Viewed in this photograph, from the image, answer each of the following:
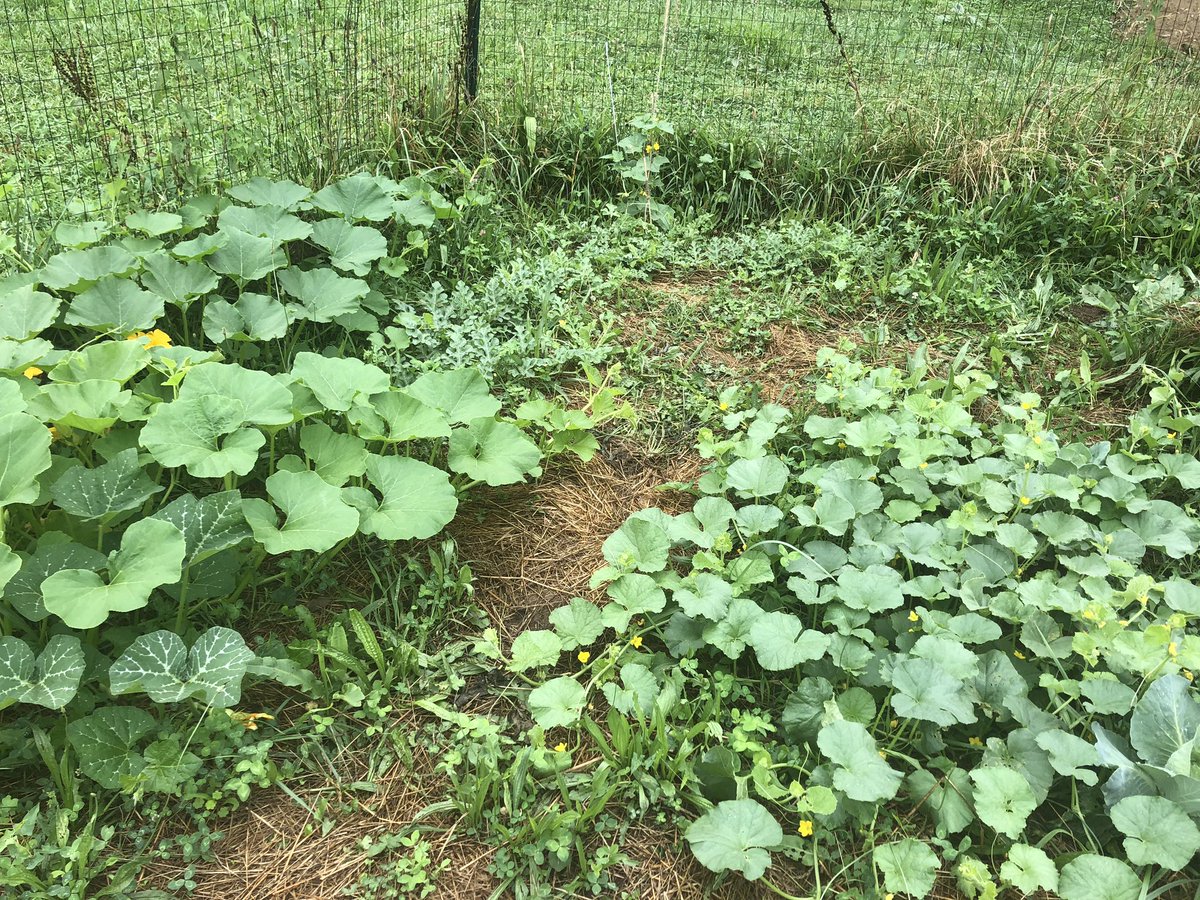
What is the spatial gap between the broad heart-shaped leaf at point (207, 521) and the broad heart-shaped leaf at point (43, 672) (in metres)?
0.27

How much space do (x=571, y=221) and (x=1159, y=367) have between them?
231 centimetres

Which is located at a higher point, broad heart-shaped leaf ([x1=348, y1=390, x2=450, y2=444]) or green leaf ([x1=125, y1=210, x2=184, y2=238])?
green leaf ([x1=125, y1=210, x2=184, y2=238])

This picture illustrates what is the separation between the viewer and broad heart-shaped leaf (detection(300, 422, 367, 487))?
6.67ft

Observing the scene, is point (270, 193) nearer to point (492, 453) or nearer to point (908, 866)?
point (492, 453)

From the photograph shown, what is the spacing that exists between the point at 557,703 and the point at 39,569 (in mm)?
1081

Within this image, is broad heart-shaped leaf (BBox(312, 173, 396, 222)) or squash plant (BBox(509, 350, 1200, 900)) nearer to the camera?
squash plant (BBox(509, 350, 1200, 900))

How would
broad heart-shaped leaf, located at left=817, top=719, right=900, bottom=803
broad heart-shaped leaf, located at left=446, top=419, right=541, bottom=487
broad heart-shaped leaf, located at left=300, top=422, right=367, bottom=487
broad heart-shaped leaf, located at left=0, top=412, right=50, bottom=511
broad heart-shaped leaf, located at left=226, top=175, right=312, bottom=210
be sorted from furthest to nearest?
broad heart-shaped leaf, located at left=226, top=175, right=312, bottom=210 < broad heart-shaped leaf, located at left=446, top=419, right=541, bottom=487 < broad heart-shaped leaf, located at left=300, top=422, right=367, bottom=487 < broad heart-shaped leaf, located at left=0, top=412, right=50, bottom=511 < broad heart-shaped leaf, located at left=817, top=719, right=900, bottom=803

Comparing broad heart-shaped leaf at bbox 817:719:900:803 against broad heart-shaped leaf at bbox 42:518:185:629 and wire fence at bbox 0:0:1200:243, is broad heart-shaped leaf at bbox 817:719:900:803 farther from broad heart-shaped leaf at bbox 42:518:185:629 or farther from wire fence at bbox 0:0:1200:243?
wire fence at bbox 0:0:1200:243

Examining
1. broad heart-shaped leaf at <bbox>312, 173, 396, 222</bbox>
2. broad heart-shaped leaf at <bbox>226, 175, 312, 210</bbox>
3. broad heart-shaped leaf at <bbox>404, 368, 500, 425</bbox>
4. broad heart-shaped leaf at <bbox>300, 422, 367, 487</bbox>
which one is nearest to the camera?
broad heart-shaped leaf at <bbox>300, 422, 367, 487</bbox>

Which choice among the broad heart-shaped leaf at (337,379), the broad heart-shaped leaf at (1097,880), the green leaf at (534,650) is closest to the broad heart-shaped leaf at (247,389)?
the broad heart-shaped leaf at (337,379)

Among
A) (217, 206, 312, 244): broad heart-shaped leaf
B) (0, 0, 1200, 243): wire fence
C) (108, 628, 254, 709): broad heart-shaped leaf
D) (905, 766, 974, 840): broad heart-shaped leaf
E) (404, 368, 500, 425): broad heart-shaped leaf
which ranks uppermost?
(0, 0, 1200, 243): wire fence

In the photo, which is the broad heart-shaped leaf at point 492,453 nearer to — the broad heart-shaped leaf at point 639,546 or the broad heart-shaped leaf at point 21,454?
the broad heart-shaped leaf at point 639,546

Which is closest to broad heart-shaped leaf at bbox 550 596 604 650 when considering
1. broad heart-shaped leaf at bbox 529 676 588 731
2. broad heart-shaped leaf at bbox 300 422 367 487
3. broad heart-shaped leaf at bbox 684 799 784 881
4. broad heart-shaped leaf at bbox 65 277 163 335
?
broad heart-shaped leaf at bbox 529 676 588 731

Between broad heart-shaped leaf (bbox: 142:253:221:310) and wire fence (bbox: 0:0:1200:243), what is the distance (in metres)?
0.55
